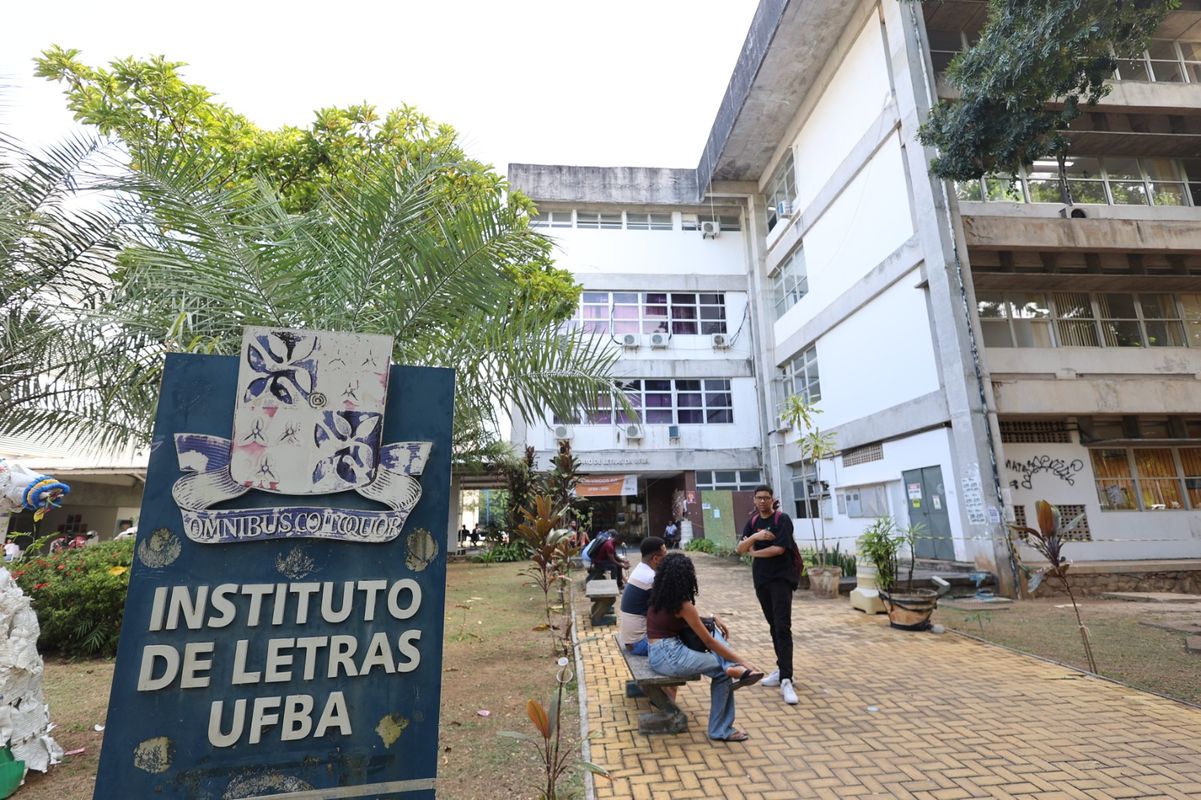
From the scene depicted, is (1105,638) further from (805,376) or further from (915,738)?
(805,376)

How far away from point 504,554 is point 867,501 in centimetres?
1041

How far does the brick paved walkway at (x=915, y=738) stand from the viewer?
3049mm

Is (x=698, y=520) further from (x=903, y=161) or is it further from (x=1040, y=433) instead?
(x=903, y=161)

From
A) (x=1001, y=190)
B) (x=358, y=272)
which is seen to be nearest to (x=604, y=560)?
(x=358, y=272)

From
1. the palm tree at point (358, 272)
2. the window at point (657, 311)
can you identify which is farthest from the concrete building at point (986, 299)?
the palm tree at point (358, 272)

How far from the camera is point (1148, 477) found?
478 inches

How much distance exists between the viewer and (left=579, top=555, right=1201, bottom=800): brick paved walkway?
3.05m

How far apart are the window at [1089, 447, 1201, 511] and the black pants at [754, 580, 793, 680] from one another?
11.6 metres

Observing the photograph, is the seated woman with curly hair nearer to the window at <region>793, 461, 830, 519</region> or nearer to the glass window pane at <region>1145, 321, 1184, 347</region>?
the window at <region>793, 461, 830, 519</region>

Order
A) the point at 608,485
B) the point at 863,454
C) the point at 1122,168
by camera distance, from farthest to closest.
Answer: the point at 608,485
the point at 863,454
the point at 1122,168

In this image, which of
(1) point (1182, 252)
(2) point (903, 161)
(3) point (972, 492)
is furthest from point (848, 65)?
(3) point (972, 492)

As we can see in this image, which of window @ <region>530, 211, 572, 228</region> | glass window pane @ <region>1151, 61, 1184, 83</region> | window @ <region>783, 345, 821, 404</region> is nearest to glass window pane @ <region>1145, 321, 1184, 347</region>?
glass window pane @ <region>1151, 61, 1184, 83</region>

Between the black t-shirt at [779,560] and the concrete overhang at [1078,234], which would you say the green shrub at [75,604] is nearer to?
the black t-shirt at [779,560]

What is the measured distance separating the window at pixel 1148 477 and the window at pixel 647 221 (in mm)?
16315
